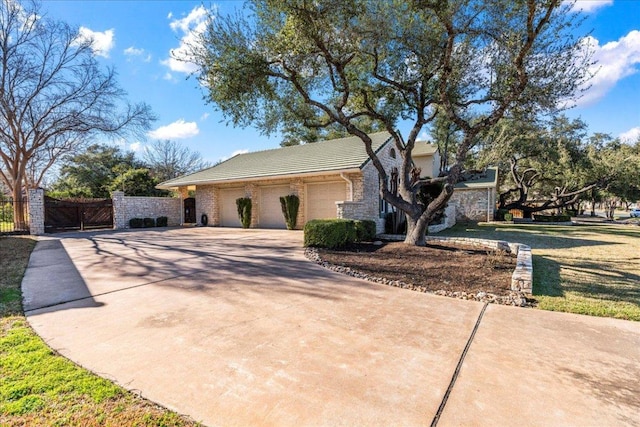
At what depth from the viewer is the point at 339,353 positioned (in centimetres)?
295

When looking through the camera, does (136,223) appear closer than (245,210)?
No

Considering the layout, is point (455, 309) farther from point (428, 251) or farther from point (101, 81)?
point (101, 81)

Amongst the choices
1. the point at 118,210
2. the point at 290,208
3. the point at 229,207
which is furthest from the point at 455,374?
the point at 118,210

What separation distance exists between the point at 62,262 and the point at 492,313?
911 cm

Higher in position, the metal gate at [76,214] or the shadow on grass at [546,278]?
the metal gate at [76,214]

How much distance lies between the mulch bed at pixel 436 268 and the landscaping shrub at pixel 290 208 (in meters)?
6.03

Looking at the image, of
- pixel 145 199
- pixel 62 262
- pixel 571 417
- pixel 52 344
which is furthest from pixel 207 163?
pixel 571 417

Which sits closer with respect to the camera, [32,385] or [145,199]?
[32,385]

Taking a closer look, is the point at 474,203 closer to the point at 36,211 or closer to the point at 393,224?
the point at 393,224

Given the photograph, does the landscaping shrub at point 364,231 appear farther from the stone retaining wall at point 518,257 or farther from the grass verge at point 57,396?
the grass verge at point 57,396

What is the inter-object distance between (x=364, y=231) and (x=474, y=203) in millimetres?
16477

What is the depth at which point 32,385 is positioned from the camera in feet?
7.84

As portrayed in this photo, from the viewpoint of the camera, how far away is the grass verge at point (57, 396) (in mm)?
2027

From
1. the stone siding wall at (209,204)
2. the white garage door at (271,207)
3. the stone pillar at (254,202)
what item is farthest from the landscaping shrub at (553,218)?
the stone siding wall at (209,204)
